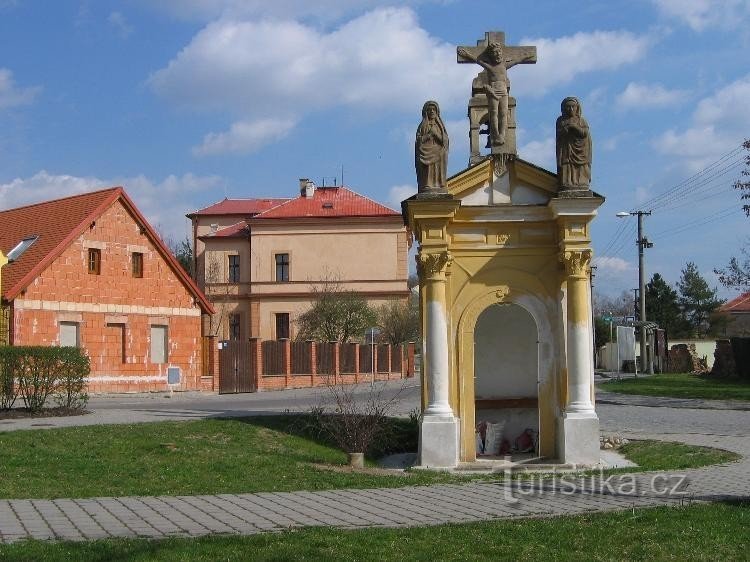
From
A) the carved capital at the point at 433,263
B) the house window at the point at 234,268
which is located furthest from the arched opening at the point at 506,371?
the house window at the point at 234,268

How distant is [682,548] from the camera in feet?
24.3

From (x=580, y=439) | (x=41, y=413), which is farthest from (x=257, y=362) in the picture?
(x=580, y=439)

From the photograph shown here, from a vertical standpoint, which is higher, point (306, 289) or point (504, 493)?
point (306, 289)

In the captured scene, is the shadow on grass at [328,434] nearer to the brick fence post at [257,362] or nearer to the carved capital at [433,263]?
the carved capital at [433,263]

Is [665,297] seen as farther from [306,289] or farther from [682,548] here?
[682,548]

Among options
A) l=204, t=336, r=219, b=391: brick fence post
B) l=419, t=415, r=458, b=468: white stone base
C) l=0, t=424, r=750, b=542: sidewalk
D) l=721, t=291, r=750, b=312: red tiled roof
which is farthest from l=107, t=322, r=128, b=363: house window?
l=721, t=291, r=750, b=312: red tiled roof

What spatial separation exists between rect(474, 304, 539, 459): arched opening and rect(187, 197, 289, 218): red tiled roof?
5301 cm

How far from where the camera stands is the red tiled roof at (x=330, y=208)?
60.0 metres

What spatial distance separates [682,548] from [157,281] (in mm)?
30270

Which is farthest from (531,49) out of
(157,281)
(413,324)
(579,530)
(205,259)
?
(205,259)

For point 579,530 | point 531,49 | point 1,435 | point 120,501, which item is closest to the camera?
point 579,530

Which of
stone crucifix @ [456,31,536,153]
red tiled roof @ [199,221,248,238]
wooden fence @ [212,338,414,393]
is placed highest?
red tiled roof @ [199,221,248,238]

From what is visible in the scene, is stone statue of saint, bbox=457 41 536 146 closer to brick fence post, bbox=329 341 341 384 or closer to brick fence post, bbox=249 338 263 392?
brick fence post, bbox=249 338 263 392

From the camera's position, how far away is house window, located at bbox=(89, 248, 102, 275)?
33.3m
